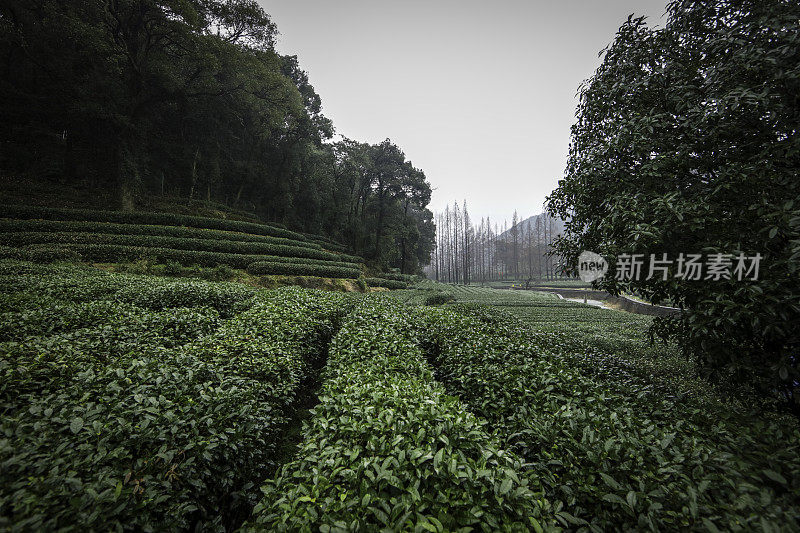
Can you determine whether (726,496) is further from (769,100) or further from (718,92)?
(718,92)

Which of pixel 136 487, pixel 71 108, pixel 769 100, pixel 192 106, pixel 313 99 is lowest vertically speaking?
pixel 136 487

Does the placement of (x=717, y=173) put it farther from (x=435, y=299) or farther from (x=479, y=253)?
(x=479, y=253)

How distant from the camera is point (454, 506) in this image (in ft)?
5.85

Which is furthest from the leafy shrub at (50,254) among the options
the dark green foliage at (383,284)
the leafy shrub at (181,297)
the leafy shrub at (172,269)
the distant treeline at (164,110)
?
A: the dark green foliage at (383,284)

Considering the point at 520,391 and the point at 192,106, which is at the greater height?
the point at 192,106

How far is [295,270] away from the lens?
15734 mm

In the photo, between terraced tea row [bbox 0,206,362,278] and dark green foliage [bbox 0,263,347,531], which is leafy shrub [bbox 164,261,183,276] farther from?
dark green foliage [bbox 0,263,347,531]

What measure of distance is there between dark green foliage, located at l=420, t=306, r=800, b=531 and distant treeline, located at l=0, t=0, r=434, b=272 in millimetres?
20890

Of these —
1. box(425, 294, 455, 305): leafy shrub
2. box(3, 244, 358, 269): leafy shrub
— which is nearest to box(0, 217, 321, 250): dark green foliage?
box(3, 244, 358, 269): leafy shrub

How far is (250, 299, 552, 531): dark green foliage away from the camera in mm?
1677

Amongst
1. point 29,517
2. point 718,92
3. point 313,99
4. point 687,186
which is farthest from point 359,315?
point 313,99

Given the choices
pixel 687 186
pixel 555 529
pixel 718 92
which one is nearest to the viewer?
pixel 555 529

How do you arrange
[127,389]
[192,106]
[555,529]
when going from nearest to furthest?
1. [555,529]
2. [127,389]
3. [192,106]

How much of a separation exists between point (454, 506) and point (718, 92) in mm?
6182
